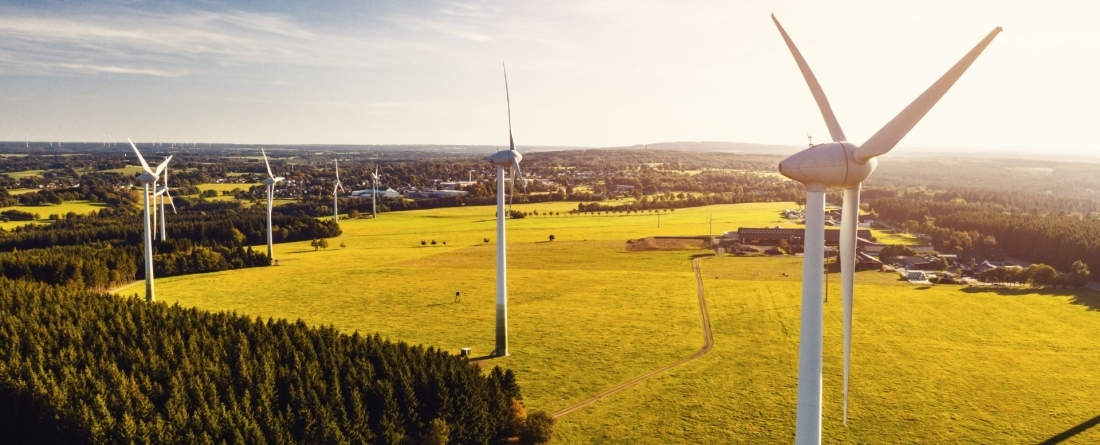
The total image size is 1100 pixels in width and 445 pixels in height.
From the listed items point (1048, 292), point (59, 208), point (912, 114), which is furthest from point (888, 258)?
point (59, 208)

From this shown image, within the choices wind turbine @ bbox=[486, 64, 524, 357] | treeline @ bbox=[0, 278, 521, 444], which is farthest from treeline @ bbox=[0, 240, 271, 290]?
wind turbine @ bbox=[486, 64, 524, 357]

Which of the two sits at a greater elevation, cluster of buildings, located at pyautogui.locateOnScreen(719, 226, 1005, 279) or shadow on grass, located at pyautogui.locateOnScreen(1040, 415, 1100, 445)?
cluster of buildings, located at pyautogui.locateOnScreen(719, 226, 1005, 279)

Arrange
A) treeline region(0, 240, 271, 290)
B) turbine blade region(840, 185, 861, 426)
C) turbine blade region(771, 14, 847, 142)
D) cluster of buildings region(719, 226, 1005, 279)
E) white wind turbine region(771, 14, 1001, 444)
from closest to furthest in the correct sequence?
white wind turbine region(771, 14, 1001, 444) → turbine blade region(840, 185, 861, 426) → turbine blade region(771, 14, 847, 142) → treeline region(0, 240, 271, 290) → cluster of buildings region(719, 226, 1005, 279)

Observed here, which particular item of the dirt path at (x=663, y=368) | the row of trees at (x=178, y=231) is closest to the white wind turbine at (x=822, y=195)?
the dirt path at (x=663, y=368)

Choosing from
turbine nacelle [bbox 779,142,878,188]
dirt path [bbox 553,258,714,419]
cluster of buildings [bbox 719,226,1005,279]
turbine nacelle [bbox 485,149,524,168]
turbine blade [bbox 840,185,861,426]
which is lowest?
dirt path [bbox 553,258,714,419]

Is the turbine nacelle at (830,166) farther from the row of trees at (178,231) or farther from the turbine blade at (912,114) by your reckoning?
the row of trees at (178,231)

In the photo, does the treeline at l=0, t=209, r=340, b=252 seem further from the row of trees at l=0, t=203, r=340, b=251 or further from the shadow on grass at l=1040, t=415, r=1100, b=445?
the shadow on grass at l=1040, t=415, r=1100, b=445

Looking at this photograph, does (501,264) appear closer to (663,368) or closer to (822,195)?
(663,368)
